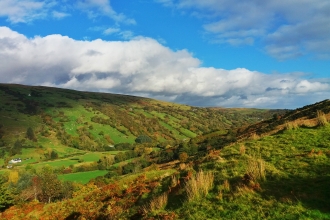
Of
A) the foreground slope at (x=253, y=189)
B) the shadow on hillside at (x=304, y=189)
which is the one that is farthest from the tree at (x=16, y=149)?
the shadow on hillside at (x=304, y=189)

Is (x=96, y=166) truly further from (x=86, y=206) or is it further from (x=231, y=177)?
(x=231, y=177)

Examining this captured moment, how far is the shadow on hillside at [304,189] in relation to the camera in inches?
415

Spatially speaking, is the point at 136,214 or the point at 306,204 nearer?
the point at 306,204

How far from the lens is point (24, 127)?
18112cm

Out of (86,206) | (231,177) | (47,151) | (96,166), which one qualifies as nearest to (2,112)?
(47,151)

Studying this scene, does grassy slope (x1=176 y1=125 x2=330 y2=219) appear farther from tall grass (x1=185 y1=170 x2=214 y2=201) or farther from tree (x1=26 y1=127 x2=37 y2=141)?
tree (x1=26 y1=127 x2=37 y2=141)

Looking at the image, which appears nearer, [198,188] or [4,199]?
[198,188]

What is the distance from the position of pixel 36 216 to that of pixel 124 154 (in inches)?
4645

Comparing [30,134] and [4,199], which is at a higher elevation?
[30,134]

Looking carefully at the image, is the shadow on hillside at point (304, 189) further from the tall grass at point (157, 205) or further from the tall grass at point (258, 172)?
the tall grass at point (157, 205)

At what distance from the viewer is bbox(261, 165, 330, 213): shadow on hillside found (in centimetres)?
1055

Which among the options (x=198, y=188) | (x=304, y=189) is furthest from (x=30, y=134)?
(x=304, y=189)

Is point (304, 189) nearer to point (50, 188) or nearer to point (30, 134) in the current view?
point (50, 188)

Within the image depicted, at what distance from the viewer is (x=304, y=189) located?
11.7 meters
